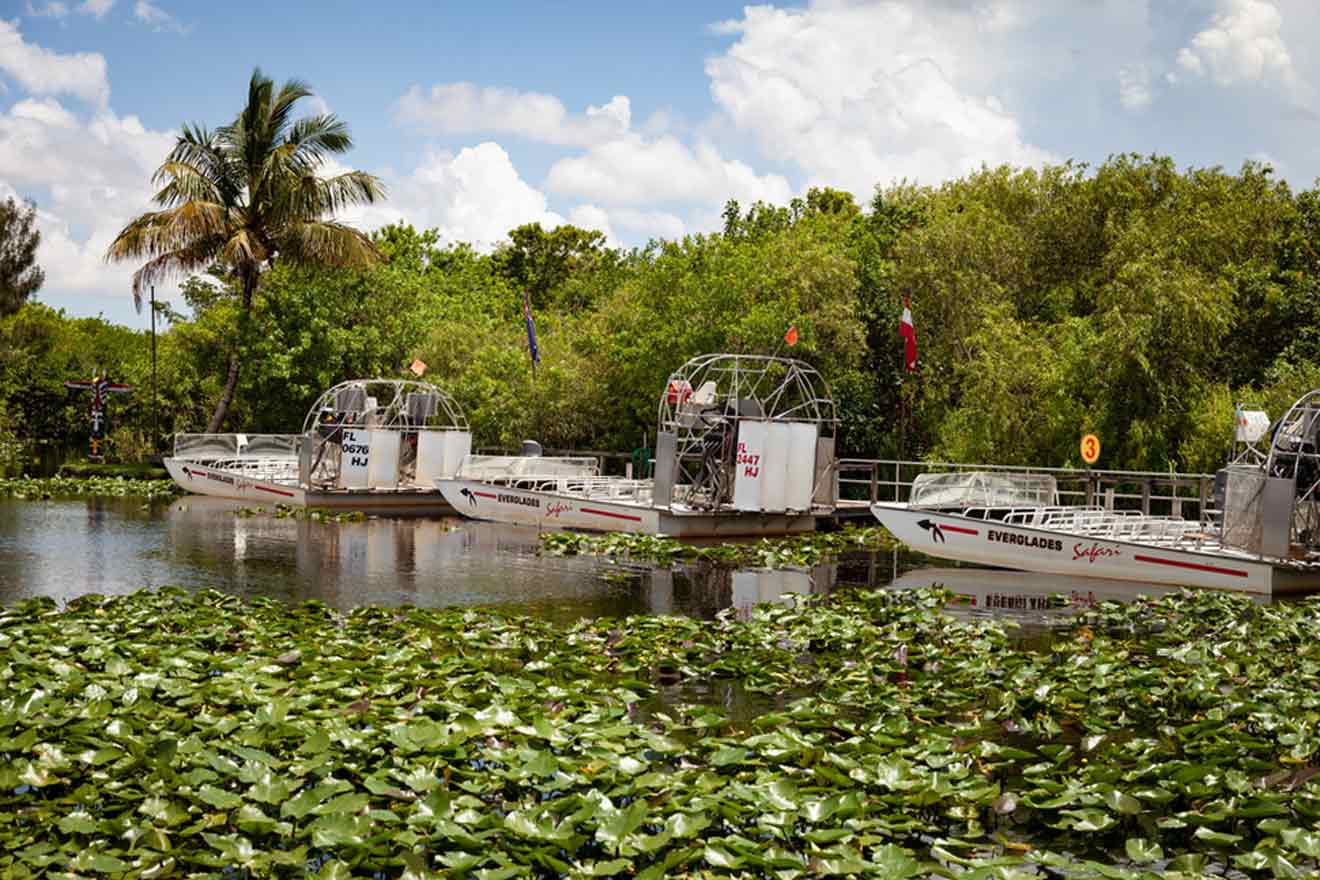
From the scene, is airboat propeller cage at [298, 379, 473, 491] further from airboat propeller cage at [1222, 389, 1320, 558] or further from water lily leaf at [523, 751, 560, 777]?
water lily leaf at [523, 751, 560, 777]

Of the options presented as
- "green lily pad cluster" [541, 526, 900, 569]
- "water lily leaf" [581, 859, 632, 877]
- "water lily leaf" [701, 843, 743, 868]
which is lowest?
"water lily leaf" [581, 859, 632, 877]

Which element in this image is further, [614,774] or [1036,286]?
[1036,286]

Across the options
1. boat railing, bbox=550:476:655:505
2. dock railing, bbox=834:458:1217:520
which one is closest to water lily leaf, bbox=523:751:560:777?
dock railing, bbox=834:458:1217:520

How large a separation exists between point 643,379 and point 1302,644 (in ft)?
75.1

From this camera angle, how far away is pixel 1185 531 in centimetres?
2127

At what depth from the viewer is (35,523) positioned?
26.3 m

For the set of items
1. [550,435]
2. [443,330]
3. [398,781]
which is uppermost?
[443,330]

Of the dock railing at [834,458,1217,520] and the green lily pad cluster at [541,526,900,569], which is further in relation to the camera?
the dock railing at [834,458,1217,520]

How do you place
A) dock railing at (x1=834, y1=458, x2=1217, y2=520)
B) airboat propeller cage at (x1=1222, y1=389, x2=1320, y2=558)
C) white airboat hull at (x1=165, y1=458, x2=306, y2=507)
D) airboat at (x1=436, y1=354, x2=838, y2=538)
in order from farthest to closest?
white airboat hull at (x1=165, y1=458, x2=306, y2=507) → airboat at (x1=436, y1=354, x2=838, y2=538) → dock railing at (x1=834, y1=458, x2=1217, y2=520) → airboat propeller cage at (x1=1222, y1=389, x2=1320, y2=558)

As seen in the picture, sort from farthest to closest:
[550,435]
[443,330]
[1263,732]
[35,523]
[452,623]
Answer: [443,330], [550,435], [35,523], [452,623], [1263,732]

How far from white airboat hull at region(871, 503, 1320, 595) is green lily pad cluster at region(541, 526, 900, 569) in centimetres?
190

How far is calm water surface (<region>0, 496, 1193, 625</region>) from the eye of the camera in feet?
56.3

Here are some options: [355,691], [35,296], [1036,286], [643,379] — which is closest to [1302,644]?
[355,691]

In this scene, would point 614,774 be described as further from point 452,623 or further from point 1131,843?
point 452,623
